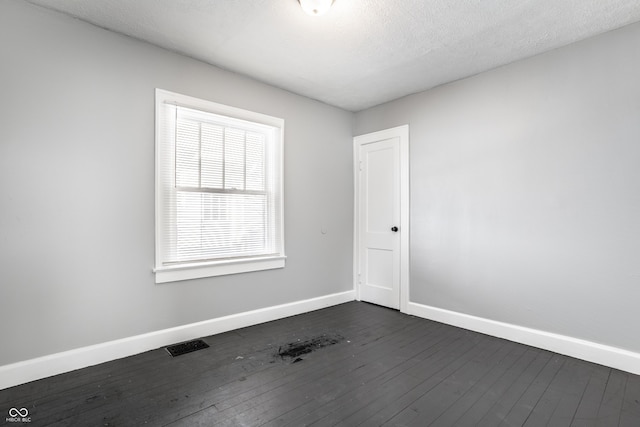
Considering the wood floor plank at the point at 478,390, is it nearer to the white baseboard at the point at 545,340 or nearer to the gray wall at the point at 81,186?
the white baseboard at the point at 545,340

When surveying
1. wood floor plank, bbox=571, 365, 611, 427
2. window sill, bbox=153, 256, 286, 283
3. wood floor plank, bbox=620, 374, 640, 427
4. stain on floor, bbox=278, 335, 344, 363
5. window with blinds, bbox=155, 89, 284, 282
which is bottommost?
wood floor plank, bbox=571, 365, 611, 427

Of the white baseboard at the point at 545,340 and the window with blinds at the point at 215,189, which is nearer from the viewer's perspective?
the white baseboard at the point at 545,340

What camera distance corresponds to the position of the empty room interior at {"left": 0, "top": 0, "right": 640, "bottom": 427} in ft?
7.26

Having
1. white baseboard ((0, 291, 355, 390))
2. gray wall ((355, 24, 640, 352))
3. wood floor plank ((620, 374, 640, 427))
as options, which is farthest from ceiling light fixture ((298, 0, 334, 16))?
wood floor plank ((620, 374, 640, 427))

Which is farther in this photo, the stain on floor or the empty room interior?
the stain on floor

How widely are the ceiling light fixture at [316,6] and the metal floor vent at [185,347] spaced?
2.94m

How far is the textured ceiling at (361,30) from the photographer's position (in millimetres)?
2316

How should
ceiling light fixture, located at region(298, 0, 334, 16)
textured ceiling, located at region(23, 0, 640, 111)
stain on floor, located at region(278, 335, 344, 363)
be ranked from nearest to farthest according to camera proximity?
ceiling light fixture, located at region(298, 0, 334, 16), textured ceiling, located at region(23, 0, 640, 111), stain on floor, located at region(278, 335, 344, 363)

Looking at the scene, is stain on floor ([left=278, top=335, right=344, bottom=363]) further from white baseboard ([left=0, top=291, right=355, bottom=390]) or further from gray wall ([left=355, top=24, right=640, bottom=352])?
gray wall ([left=355, top=24, right=640, bottom=352])

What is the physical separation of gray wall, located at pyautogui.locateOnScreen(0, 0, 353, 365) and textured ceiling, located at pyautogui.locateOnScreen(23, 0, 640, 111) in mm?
238

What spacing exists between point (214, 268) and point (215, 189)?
2.68 ft

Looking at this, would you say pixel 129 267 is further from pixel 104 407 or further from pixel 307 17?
pixel 307 17

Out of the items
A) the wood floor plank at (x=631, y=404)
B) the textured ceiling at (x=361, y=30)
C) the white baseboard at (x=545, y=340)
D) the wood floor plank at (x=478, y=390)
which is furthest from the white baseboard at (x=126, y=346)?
the wood floor plank at (x=631, y=404)

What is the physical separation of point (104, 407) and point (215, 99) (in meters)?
2.74
